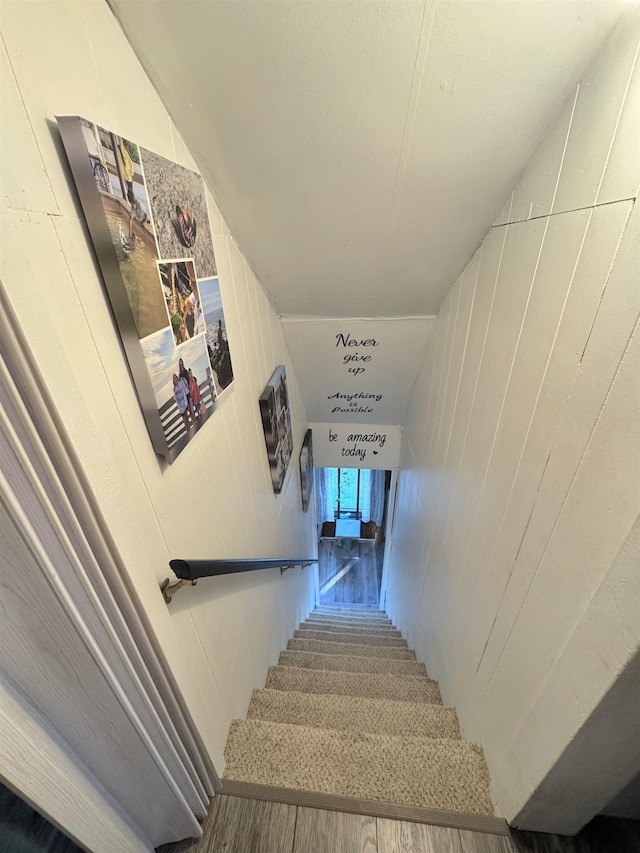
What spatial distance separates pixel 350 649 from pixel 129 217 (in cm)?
257

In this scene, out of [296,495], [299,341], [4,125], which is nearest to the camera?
[4,125]

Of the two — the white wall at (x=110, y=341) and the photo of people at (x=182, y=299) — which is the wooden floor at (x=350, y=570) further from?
the photo of people at (x=182, y=299)

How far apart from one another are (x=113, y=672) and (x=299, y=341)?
186 centimetres

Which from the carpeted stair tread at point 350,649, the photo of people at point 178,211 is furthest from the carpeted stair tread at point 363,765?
the photo of people at point 178,211

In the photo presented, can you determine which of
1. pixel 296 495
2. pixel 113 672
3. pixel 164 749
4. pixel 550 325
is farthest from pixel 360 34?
pixel 296 495

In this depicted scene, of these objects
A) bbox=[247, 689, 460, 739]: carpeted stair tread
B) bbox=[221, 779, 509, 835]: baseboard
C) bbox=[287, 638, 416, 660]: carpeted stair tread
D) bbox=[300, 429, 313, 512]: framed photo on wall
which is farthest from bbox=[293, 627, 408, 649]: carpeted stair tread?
bbox=[221, 779, 509, 835]: baseboard

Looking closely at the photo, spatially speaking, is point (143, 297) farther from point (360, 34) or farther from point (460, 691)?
point (460, 691)

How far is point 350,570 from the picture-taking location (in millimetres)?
5004

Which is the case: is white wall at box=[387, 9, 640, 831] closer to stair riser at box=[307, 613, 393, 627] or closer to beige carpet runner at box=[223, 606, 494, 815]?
beige carpet runner at box=[223, 606, 494, 815]

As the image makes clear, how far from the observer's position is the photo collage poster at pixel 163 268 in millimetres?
578

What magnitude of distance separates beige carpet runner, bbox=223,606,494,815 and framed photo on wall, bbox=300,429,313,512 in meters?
1.27

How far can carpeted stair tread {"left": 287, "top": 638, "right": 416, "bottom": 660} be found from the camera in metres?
2.36

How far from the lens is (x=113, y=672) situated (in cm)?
66

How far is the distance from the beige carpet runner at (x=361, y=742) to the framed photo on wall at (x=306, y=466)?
127 centimetres
